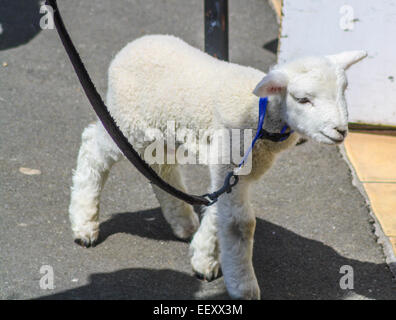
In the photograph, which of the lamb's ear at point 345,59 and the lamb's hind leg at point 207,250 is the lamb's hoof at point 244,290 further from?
the lamb's ear at point 345,59

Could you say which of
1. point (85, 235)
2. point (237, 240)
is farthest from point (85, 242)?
point (237, 240)

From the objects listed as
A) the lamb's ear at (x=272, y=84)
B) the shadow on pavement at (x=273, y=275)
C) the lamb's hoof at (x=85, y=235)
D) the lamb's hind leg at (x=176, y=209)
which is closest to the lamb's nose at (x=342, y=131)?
the lamb's ear at (x=272, y=84)

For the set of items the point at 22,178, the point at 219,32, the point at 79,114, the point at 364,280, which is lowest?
the point at 364,280

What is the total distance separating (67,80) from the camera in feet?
22.1

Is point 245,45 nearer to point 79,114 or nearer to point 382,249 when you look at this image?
point 79,114

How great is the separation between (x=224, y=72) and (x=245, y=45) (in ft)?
13.1

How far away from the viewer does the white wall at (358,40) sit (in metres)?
5.63

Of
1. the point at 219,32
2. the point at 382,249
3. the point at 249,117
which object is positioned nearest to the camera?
the point at 249,117

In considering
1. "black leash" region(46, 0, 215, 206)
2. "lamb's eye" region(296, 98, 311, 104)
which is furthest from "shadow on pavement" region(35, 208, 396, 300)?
"lamb's eye" region(296, 98, 311, 104)

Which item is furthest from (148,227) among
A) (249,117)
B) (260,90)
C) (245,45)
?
(245,45)

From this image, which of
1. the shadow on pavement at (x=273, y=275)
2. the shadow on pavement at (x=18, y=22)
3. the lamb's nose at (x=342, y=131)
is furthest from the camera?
the shadow on pavement at (x=18, y=22)

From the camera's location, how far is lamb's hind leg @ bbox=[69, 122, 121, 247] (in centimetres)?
428

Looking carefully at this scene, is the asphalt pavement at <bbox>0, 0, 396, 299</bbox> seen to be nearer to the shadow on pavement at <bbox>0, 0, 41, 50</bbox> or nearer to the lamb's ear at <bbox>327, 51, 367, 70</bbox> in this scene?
the shadow on pavement at <bbox>0, 0, 41, 50</bbox>

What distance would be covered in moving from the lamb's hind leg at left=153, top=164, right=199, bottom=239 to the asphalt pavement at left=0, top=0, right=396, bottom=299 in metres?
0.09
